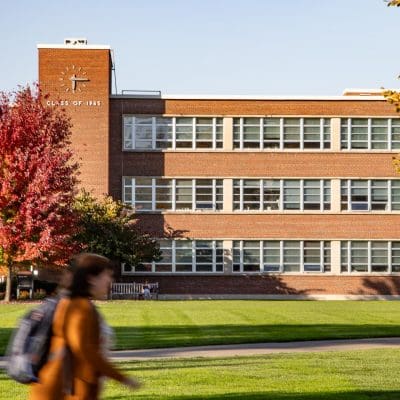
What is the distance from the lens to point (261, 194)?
6212 cm

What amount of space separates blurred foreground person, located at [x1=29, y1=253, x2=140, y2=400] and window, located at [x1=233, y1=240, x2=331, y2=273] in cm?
5405

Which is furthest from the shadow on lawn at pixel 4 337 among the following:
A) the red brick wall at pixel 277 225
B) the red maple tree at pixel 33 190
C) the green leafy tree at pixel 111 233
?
the red brick wall at pixel 277 225

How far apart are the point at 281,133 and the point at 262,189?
3278mm

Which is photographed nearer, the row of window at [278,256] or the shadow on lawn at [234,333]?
the shadow on lawn at [234,333]

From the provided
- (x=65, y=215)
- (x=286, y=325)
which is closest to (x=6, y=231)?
(x=65, y=215)

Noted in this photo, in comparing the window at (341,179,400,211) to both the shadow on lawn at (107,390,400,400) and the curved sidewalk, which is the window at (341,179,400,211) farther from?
the shadow on lawn at (107,390,400,400)

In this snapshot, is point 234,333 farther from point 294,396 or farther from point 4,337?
point 294,396

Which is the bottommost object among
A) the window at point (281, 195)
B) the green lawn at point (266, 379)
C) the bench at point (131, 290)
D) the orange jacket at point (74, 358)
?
the bench at point (131, 290)

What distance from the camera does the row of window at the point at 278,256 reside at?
6191 cm

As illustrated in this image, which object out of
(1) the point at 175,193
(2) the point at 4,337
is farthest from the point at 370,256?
(2) the point at 4,337

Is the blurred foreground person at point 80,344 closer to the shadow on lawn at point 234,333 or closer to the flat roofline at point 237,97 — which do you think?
the shadow on lawn at point 234,333

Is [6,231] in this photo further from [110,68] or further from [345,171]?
[345,171]

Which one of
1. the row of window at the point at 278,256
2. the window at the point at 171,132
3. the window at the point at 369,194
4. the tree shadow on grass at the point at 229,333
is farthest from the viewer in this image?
the window at the point at 369,194

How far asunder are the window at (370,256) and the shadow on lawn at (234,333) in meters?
31.0
